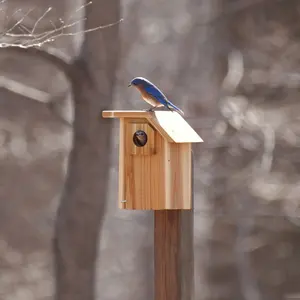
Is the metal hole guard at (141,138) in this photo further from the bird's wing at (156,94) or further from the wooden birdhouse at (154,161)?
the bird's wing at (156,94)

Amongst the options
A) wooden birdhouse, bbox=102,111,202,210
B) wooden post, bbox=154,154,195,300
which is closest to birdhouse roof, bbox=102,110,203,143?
wooden birdhouse, bbox=102,111,202,210

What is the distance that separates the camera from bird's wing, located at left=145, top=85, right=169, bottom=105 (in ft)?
9.52

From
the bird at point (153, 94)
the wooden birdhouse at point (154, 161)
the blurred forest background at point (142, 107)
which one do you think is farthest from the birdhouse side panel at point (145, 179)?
the blurred forest background at point (142, 107)

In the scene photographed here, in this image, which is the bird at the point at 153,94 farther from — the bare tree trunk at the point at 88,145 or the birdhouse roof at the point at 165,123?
the bare tree trunk at the point at 88,145

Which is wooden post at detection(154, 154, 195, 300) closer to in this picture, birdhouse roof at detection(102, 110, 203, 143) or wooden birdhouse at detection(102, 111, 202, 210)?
wooden birdhouse at detection(102, 111, 202, 210)

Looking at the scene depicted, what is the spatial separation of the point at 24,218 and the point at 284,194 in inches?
63.4

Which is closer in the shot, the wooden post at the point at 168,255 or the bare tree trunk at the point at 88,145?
the wooden post at the point at 168,255

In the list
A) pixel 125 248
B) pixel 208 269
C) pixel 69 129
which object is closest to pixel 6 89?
pixel 69 129

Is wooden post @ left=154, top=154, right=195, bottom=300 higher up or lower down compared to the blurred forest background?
lower down

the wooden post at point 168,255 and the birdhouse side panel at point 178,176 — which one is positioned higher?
the birdhouse side panel at point 178,176

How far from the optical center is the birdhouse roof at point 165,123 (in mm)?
2824

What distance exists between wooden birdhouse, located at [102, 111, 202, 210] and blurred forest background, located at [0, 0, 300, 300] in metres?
1.81

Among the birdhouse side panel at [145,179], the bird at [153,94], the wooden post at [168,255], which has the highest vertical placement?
the bird at [153,94]

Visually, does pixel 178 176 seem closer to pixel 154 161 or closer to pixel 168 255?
pixel 154 161
